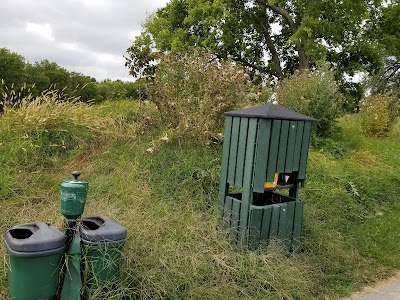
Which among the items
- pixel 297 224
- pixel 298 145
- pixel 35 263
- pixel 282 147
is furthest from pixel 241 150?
pixel 35 263

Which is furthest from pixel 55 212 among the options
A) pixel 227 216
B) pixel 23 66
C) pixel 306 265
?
pixel 23 66

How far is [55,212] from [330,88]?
21.9 feet

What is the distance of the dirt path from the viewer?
3.56 meters

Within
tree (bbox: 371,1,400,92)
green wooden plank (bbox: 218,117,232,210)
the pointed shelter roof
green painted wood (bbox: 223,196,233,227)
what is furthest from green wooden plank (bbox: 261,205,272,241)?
tree (bbox: 371,1,400,92)

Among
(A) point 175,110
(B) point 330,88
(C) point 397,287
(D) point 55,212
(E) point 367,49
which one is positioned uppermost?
(E) point 367,49

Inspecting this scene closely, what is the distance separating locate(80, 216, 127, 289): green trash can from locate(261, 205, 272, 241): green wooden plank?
1.42 m

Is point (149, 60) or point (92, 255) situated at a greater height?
point (149, 60)

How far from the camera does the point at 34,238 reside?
2.59m

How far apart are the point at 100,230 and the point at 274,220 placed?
173 cm

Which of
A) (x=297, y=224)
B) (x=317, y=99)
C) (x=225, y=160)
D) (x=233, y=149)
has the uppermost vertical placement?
(x=317, y=99)

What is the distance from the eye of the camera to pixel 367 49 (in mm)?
18312

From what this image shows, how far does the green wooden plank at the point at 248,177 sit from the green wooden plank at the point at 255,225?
0.18 ft

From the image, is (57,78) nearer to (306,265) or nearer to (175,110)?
(175,110)

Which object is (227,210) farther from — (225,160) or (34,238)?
(34,238)
